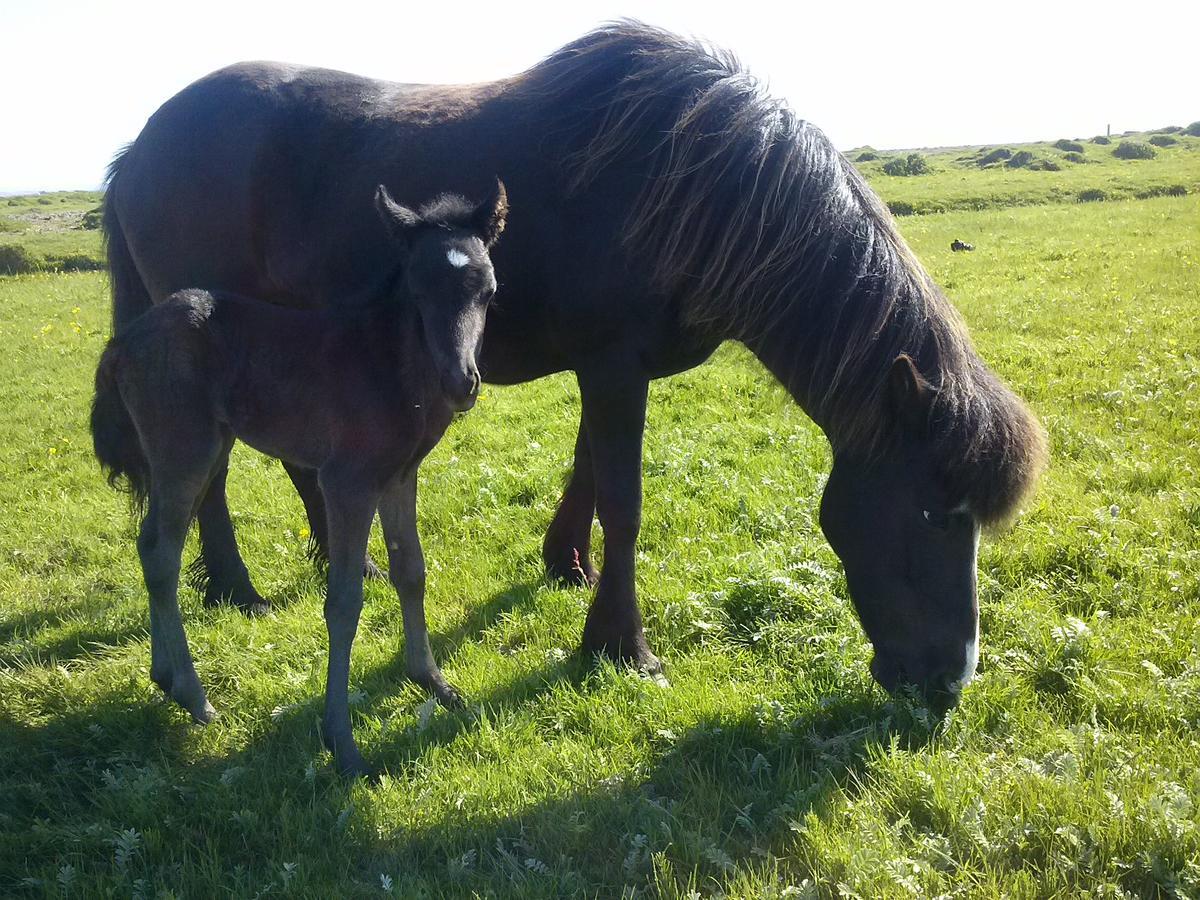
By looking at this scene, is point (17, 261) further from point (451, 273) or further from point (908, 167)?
point (908, 167)

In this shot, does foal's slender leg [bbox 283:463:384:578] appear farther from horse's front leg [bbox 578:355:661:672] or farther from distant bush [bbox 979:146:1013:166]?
distant bush [bbox 979:146:1013:166]

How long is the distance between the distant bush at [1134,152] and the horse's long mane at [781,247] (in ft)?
167

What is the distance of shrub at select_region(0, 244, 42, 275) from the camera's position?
25.3 metres

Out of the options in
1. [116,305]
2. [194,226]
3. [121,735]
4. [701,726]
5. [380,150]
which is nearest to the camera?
[701,726]

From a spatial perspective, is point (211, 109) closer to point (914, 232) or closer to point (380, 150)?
point (380, 150)

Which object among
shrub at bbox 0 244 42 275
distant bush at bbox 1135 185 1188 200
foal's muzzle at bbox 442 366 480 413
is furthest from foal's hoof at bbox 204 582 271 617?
distant bush at bbox 1135 185 1188 200

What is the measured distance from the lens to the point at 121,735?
11.5ft

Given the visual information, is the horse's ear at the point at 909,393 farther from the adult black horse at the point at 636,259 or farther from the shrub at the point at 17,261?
the shrub at the point at 17,261

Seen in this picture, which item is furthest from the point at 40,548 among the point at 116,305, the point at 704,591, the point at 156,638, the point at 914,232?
the point at 914,232

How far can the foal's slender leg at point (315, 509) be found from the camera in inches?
193

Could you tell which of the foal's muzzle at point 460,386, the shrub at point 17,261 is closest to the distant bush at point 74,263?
the shrub at point 17,261

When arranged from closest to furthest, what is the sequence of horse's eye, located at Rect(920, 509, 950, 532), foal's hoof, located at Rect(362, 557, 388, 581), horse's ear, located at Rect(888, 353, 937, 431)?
horse's ear, located at Rect(888, 353, 937, 431)
horse's eye, located at Rect(920, 509, 950, 532)
foal's hoof, located at Rect(362, 557, 388, 581)

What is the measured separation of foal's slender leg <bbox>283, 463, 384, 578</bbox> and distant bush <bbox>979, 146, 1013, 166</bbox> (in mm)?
49443

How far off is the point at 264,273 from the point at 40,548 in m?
2.88
